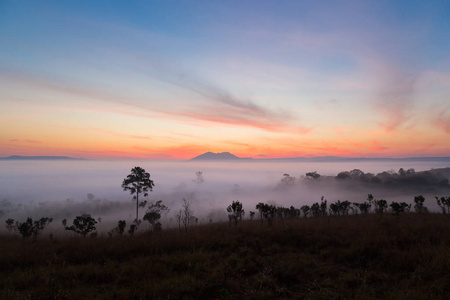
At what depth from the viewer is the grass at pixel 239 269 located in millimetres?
6629

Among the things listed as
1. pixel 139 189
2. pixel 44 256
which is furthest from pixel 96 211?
pixel 44 256

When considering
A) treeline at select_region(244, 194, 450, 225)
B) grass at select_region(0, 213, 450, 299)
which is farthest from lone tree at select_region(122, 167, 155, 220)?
grass at select_region(0, 213, 450, 299)

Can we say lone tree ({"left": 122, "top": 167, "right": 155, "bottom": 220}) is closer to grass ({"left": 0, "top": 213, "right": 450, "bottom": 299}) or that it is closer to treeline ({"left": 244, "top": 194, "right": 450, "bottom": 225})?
treeline ({"left": 244, "top": 194, "right": 450, "bottom": 225})

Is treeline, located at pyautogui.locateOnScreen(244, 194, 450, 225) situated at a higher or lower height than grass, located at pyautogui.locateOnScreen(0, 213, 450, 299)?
lower

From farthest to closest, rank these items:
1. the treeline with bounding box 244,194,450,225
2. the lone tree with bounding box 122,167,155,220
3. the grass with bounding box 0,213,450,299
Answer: the lone tree with bounding box 122,167,155,220, the treeline with bounding box 244,194,450,225, the grass with bounding box 0,213,450,299

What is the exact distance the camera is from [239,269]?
27.9 ft

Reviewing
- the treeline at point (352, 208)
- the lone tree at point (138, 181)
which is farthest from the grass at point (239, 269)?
the lone tree at point (138, 181)

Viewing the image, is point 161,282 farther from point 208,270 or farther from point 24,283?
point 24,283

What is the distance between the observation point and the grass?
663 centimetres

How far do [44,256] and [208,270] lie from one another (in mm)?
8153

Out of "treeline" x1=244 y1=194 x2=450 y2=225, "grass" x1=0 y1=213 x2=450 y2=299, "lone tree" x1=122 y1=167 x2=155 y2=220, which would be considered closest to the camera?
"grass" x1=0 y1=213 x2=450 y2=299

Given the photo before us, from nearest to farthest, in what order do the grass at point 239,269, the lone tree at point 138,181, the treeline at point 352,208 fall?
the grass at point 239,269 → the treeline at point 352,208 → the lone tree at point 138,181

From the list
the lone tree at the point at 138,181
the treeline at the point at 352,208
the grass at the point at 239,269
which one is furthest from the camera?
the lone tree at the point at 138,181

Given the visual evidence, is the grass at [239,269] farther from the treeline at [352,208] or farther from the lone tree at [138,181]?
the lone tree at [138,181]
